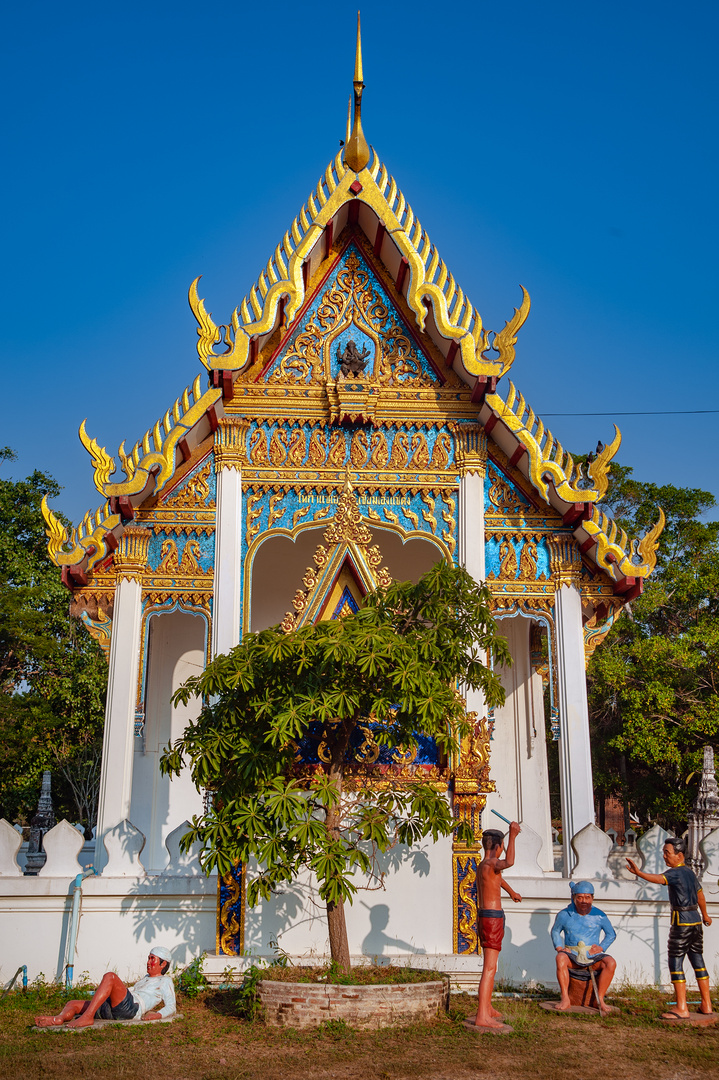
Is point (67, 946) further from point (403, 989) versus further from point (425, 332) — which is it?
point (425, 332)

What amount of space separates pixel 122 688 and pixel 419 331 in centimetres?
477

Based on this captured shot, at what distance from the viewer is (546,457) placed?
1013 cm

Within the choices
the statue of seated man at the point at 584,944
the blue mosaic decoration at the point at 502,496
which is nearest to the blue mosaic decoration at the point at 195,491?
the blue mosaic decoration at the point at 502,496

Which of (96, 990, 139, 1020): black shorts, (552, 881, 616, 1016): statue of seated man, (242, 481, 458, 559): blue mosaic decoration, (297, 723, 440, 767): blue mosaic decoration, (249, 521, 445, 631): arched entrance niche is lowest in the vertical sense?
(96, 990, 139, 1020): black shorts

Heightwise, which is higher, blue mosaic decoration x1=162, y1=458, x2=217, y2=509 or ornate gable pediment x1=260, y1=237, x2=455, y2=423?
ornate gable pediment x1=260, y1=237, x2=455, y2=423

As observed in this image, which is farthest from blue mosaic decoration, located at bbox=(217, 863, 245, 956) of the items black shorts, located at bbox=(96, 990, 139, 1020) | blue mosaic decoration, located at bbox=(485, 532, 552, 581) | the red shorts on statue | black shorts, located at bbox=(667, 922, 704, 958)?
blue mosaic decoration, located at bbox=(485, 532, 552, 581)

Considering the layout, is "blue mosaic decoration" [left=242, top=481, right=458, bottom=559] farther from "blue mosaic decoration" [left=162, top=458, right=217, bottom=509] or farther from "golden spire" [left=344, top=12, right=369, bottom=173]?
"golden spire" [left=344, top=12, right=369, bottom=173]

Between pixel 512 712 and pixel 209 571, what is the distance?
5.09 metres

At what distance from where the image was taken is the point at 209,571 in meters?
10.2

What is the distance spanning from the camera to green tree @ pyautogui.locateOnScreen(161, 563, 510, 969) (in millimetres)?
7387

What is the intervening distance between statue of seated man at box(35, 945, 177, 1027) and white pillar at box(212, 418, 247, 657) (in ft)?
10.1

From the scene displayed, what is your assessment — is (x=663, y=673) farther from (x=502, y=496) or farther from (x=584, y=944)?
(x=584, y=944)

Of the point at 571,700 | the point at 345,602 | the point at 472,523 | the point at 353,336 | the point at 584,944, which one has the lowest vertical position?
the point at 584,944

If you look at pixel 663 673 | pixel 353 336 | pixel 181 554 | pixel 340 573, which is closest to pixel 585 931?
pixel 340 573
